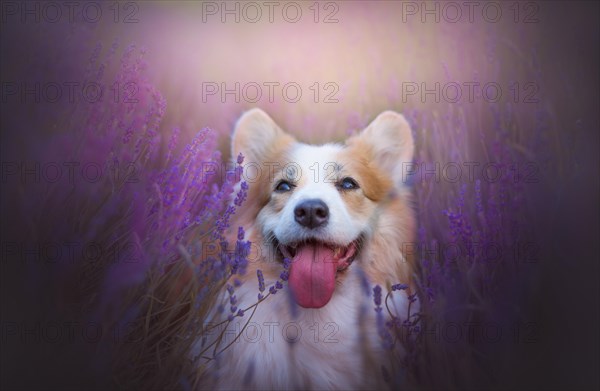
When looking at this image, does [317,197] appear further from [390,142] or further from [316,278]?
[390,142]

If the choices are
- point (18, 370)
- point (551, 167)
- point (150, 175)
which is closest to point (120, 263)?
point (150, 175)

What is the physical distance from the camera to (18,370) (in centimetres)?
317

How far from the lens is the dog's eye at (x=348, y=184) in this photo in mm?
2953

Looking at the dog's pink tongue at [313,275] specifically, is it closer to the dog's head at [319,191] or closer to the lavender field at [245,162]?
the dog's head at [319,191]

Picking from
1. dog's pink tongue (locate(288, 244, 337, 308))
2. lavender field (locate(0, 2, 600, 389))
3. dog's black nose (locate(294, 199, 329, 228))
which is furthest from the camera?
lavender field (locate(0, 2, 600, 389))

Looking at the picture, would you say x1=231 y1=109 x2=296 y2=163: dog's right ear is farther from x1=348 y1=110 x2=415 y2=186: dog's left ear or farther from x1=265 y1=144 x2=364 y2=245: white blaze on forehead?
x1=348 y1=110 x2=415 y2=186: dog's left ear

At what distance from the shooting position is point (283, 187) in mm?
2979

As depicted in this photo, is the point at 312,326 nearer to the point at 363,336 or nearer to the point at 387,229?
the point at 363,336

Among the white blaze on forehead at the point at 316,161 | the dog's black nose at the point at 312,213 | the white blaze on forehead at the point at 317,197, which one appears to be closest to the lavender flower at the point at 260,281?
the white blaze on forehead at the point at 317,197

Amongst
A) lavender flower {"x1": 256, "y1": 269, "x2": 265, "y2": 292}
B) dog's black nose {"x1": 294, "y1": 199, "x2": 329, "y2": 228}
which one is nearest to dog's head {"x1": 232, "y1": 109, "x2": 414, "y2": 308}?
dog's black nose {"x1": 294, "y1": 199, "x2": 329, "y2": 228}

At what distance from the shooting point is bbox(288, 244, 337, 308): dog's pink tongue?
115 inches

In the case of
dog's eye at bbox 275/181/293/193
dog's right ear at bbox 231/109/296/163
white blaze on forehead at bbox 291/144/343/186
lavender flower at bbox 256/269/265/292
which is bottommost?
lavender flower at bbox 256/269/265/292

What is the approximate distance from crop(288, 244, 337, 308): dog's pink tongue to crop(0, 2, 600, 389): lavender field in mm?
168

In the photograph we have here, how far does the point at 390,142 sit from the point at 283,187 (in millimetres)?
612
